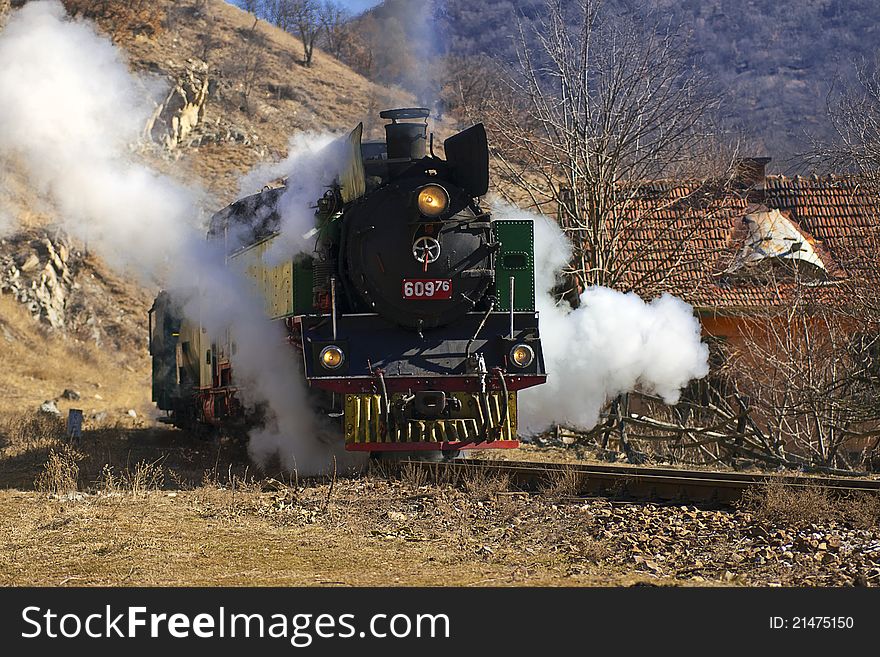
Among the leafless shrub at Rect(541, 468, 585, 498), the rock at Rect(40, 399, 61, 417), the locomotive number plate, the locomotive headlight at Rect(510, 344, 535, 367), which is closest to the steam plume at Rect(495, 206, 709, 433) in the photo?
the locomotive headlight at Rect(510, 344, 535, 367)

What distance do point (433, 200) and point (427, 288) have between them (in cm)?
87

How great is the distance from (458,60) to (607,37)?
8.08 m

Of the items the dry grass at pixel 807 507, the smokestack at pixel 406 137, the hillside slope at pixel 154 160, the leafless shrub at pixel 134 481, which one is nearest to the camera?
the dry grass at pixel 807 507

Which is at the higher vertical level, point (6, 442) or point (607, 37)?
point (607, 37)

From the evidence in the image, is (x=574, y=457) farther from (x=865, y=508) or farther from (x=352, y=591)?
(x=352, y=591)

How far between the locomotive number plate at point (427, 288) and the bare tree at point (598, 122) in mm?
7396

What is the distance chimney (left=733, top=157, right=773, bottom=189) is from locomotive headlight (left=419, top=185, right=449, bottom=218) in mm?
10896

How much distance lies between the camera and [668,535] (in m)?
8.45

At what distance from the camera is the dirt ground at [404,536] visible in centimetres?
726

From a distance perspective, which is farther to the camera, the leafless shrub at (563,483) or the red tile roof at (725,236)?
the red tile roof at (725,236)

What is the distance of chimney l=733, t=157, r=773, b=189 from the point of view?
71.9ft

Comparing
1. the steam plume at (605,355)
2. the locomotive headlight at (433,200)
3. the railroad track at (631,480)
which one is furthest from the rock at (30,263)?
the locomotive headlight at (433,200)

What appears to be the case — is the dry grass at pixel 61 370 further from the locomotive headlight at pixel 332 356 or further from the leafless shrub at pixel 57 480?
the locomotive headlight at pixel 332 356

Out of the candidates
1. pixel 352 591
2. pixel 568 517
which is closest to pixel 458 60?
pixel 568 517
